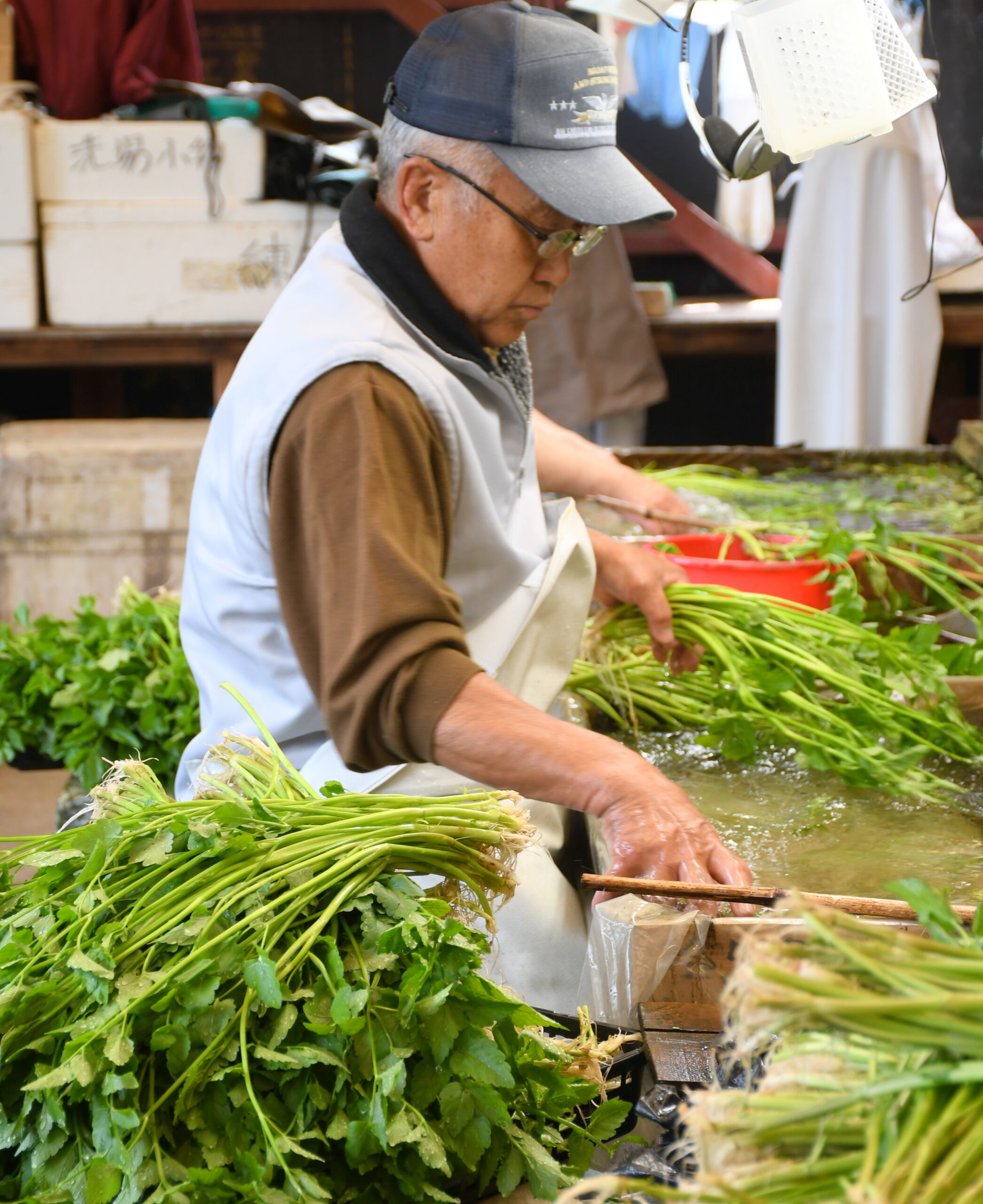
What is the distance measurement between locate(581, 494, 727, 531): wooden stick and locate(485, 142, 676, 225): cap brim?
4.15 ft

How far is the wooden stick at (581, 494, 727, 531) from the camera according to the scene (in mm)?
3217

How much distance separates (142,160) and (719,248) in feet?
11.6

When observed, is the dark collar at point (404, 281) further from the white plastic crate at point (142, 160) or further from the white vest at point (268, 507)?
the white plastic crate at point (142, 160)

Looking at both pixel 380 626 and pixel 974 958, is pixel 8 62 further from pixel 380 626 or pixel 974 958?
pixel 974 958

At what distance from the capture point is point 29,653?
2.84 metres

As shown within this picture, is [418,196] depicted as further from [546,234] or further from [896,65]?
[896,65]

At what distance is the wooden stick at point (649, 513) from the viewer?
10.6 ft

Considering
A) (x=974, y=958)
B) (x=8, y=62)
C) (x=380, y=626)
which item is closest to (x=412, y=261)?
(x=380, y=626)

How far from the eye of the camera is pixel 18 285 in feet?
17.4

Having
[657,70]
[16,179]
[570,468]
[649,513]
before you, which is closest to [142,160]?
[16,179]

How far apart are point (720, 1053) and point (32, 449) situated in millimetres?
4334

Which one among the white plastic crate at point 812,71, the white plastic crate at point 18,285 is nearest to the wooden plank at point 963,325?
the white plastic crate at point 18,285

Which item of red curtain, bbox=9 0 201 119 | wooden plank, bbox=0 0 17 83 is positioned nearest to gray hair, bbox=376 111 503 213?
red curtain, bbox=9 0 201 119

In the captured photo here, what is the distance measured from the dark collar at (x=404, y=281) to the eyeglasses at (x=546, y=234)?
0.14 m
